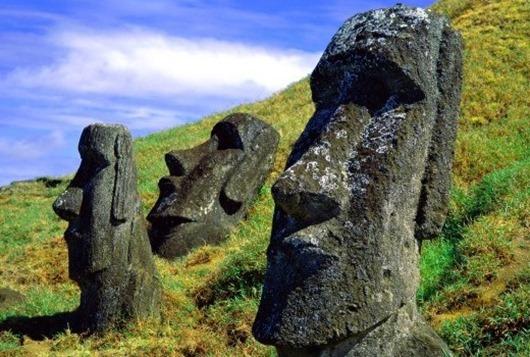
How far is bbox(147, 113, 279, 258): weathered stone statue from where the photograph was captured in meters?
12.9

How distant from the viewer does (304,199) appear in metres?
4.22

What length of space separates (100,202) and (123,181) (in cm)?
33

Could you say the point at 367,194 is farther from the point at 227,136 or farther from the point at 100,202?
the point at 227,136

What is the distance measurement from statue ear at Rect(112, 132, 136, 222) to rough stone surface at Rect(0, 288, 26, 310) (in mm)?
2594

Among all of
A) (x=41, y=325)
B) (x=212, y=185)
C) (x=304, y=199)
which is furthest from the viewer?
(x=212, y=185)

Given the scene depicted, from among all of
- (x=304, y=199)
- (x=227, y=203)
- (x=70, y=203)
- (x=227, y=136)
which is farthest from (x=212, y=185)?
(x=304, y=199)

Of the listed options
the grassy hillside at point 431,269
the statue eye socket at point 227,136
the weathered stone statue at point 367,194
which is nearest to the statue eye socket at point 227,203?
the grassy hillside at point 431,269

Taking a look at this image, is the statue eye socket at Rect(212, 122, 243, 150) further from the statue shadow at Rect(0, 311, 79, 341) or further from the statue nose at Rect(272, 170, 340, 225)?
the statue nose at Rect(272, 170, 340, 225)

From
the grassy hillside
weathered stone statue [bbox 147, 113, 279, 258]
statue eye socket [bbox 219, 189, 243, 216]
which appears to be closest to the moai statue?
the grassy hillside

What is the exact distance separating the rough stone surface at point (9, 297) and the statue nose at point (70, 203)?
199 centimetres

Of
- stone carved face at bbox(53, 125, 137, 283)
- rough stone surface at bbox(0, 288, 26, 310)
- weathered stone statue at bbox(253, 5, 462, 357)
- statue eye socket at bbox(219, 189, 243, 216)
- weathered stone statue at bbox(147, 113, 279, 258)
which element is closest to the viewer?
weathered stone statue at bbox(253, 5, 462, 357)

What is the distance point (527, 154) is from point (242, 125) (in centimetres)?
457

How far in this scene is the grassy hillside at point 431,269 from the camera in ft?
24.8

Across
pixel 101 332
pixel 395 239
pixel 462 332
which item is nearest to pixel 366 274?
pixel 395 239
